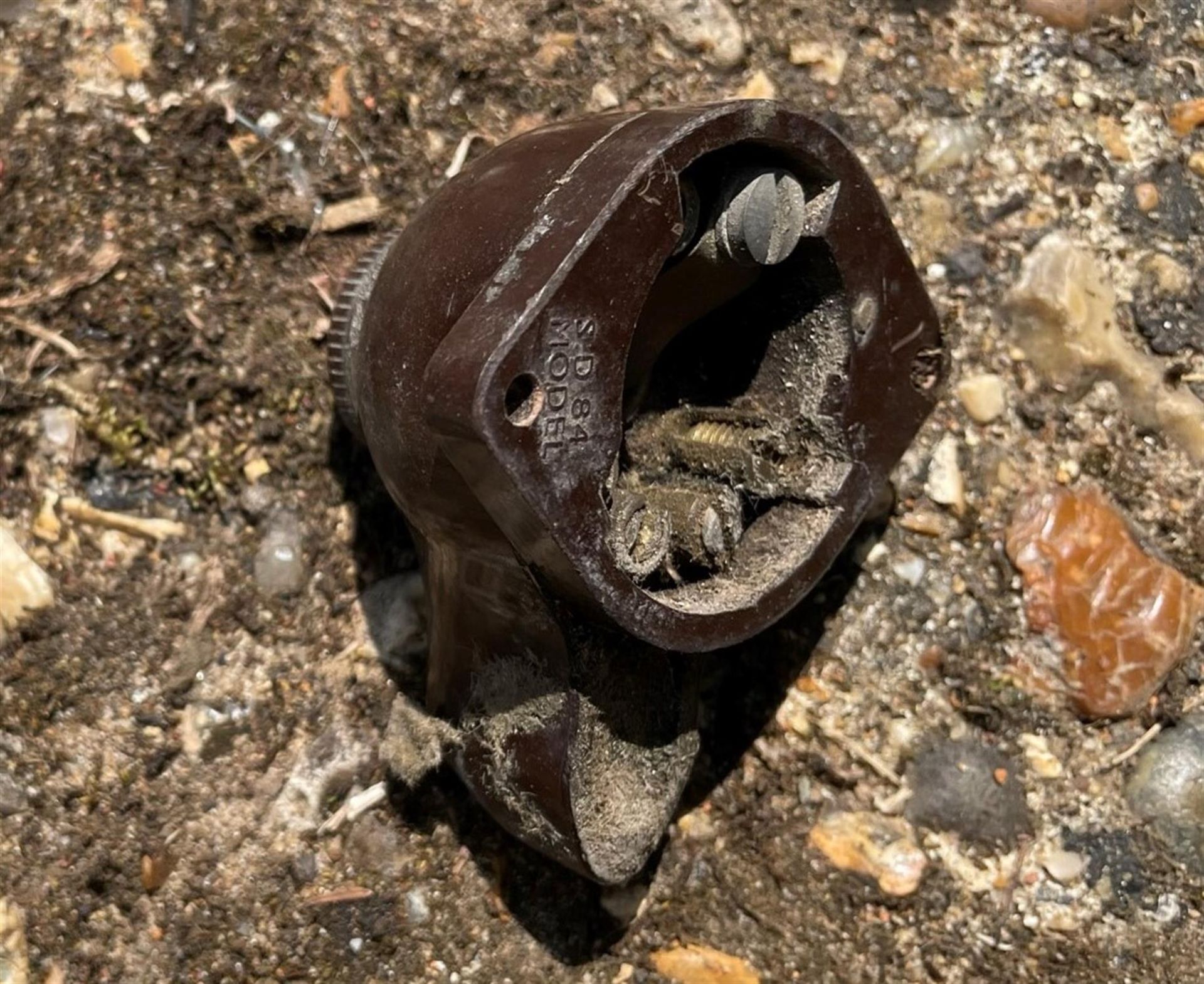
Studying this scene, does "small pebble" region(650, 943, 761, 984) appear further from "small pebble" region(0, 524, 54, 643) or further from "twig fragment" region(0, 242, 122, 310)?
"twig fragment" region(0, 242, 122, 310)

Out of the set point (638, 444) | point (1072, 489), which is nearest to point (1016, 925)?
point (1072, 489)

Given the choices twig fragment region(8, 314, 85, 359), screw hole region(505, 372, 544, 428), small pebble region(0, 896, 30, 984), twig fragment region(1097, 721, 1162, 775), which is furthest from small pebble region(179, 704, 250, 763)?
twig fragment region(1097, 721, 1162, 775)

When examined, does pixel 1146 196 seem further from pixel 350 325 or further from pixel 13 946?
pixel 13 946

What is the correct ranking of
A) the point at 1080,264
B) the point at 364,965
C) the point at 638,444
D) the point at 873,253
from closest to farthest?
the point at 873,253
the point at 638,444
the point at 364,965
the point at 1080,264

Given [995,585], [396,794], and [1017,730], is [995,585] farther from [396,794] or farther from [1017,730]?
[396,794]

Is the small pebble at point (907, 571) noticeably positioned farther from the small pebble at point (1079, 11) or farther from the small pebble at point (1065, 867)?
the small pebble at point (1079, 11)

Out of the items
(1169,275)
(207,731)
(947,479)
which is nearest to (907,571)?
(947,479)
